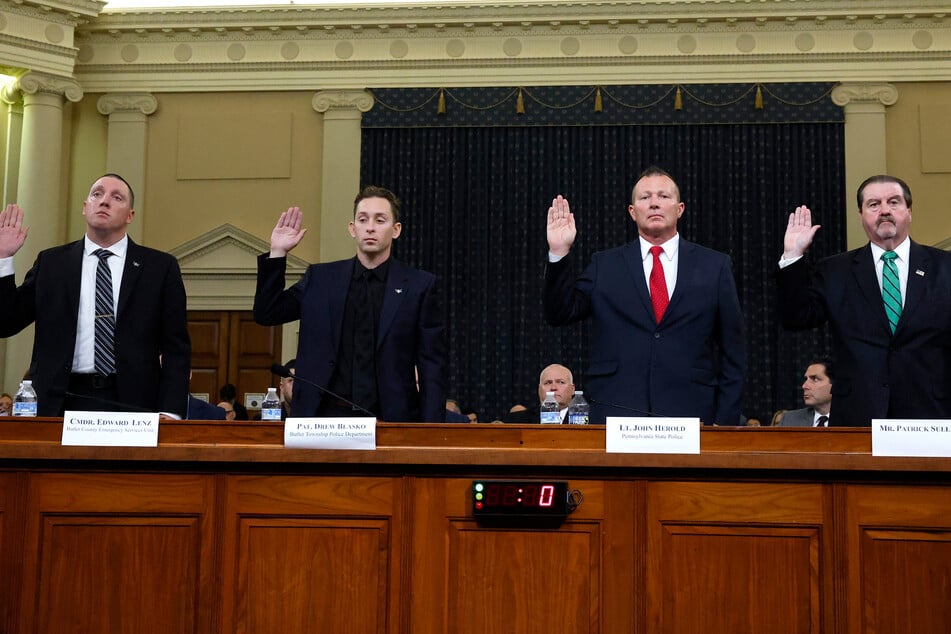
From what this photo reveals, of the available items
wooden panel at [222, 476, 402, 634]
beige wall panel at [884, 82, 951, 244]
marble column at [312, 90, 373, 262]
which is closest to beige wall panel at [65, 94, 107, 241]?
marble column at [312, 90, 373, 262]

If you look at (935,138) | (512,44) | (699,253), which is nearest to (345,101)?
(512,44)

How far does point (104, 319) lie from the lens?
3.19 m

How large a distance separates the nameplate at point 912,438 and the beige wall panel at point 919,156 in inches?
293

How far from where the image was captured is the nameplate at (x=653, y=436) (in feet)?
7.88

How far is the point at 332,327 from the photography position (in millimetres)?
3240

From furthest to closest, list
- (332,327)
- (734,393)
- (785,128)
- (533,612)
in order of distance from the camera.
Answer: (785,128) < (332,327) < (734,393) < (533,612)

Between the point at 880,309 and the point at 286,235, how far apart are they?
1721mm

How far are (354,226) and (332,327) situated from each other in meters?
0.35

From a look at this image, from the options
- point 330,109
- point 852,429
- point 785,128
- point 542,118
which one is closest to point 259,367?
point 330,109

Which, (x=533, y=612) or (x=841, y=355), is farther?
(x=841, y=355)

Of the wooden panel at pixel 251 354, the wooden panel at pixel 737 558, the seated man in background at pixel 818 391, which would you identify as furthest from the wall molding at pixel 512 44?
the wooden panel at pixel 737 558

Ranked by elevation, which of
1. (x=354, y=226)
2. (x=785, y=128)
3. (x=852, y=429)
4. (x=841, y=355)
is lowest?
(x=852, y=429)

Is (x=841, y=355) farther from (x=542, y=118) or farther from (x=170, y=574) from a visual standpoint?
(x=542, y=118)

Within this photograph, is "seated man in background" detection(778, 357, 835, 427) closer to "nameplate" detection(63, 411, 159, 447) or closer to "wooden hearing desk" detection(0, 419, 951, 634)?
"wooden hearing desk" detection(0, 419, 951, 634)
